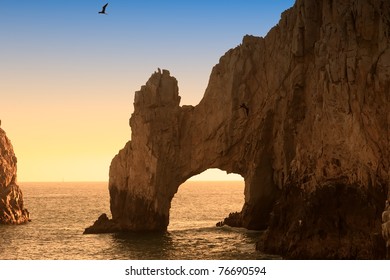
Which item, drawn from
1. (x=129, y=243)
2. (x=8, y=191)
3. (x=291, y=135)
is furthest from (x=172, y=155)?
(x=8, y=191)

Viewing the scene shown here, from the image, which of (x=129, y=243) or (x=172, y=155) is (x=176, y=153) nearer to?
(x=172, y=155)

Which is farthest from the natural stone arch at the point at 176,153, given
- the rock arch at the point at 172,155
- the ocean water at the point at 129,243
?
the ocean water at the point at 129,243

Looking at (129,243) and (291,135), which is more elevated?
(291,135)

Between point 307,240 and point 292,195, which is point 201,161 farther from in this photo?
point 307,240

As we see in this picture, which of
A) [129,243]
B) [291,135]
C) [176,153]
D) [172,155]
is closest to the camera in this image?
[129,243]

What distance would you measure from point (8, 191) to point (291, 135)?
4769 centimetres

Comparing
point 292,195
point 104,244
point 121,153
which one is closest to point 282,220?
point 292,195

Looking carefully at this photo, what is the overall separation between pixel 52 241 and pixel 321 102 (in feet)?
113

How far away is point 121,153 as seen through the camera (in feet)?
269

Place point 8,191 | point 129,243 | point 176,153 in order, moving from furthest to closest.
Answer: point 8,191 → point 176,153 → point 129,243

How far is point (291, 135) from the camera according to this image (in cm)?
7031

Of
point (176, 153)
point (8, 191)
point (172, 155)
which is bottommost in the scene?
point (8, 191)

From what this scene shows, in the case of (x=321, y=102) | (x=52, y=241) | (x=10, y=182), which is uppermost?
(x=321, y=102)

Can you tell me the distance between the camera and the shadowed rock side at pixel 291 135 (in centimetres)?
5175
